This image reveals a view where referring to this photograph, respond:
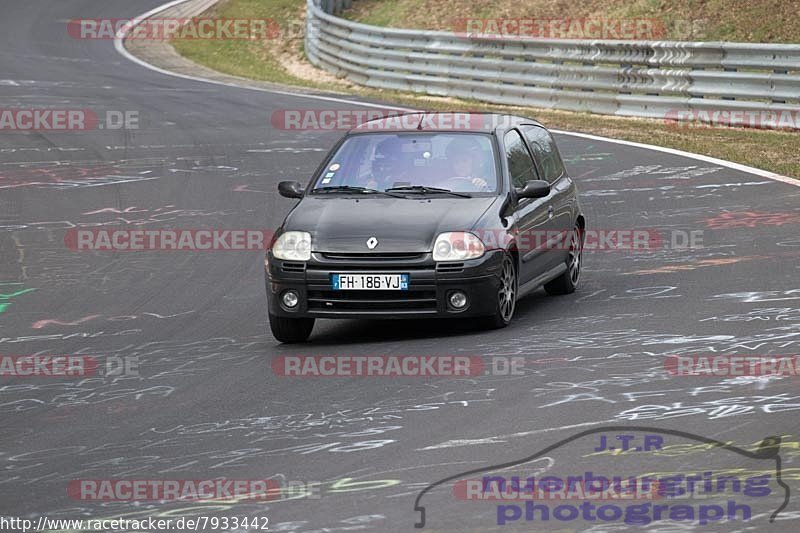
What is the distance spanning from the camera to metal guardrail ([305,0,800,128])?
22438 mm

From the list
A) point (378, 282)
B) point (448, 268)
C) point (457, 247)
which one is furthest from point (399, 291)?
point (457, 247)

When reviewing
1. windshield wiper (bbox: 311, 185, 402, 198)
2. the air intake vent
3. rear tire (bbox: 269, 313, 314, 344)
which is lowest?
rear tire (bbox: 269, 313, 314, 344)

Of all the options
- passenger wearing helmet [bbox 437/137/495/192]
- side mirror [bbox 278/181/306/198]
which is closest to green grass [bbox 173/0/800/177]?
passenger wearing helmet [bbox 437/137/495/192]

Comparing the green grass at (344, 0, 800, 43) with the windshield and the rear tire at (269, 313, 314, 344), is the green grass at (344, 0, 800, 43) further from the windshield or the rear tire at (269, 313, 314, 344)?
the rear tire at (269, 313, 314, 344)

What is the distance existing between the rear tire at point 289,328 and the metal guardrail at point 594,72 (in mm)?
12865

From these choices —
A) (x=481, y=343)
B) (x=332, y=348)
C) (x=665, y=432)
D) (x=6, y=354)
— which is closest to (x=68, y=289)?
(x=6, y=354)

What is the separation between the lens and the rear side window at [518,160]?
453 inches

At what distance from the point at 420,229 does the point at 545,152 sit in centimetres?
248

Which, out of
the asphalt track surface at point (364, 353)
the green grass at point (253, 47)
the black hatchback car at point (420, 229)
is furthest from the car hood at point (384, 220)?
the green grass at point (253, 47)

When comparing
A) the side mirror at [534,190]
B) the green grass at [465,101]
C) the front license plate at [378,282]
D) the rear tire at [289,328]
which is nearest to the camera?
the front license plate at [378,282]

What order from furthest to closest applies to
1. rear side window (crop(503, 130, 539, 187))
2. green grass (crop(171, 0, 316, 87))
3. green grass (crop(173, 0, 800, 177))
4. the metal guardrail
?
green grass (crop(171, 0, 316, 87)), the metal guardrail, green grass (crop(173, 0, 800, 177)), rear side window (crop(503, 130, 539, 187))

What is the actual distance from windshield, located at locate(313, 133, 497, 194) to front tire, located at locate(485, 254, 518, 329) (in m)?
0.68

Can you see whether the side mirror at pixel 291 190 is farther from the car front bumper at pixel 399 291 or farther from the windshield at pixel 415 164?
the car front bumper at pixel 399 291

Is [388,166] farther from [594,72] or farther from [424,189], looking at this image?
[594,72]
